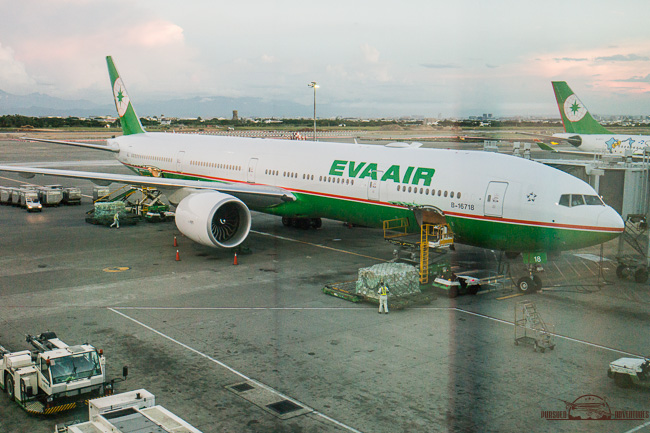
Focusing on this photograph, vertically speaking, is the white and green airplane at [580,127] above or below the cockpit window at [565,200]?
above

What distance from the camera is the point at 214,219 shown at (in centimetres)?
2312

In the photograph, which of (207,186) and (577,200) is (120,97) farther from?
(577,200)

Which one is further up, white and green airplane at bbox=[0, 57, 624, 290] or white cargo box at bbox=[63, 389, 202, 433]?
white and green airplane at bbox=[0, 57, 624, 290]

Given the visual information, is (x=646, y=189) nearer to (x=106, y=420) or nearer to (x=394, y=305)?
(x=394, y=305)

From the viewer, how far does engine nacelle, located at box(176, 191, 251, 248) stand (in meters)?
21.3

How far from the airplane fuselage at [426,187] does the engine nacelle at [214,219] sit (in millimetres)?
2459

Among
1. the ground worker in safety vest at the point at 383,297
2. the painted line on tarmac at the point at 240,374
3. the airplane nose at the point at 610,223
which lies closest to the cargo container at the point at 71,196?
the painted line on tarmac at the point at 240,374

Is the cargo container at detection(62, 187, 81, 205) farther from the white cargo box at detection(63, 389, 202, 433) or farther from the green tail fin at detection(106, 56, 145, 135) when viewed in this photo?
the white cargo box at detection(63, 389, 202, 433)

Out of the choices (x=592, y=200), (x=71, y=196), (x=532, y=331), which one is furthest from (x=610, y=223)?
(x=71, y=196)

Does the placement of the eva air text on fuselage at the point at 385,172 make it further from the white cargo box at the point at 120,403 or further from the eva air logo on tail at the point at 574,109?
the eva air logo on tail at the point at 574,109

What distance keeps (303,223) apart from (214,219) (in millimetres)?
5715

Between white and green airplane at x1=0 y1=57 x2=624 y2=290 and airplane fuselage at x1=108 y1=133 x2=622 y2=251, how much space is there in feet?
0.10

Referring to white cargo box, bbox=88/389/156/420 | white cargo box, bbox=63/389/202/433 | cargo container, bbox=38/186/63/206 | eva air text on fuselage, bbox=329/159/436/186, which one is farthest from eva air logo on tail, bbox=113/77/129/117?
white cargo box, bbox=63/389/202/433

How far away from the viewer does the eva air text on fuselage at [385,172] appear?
66.5 feet
